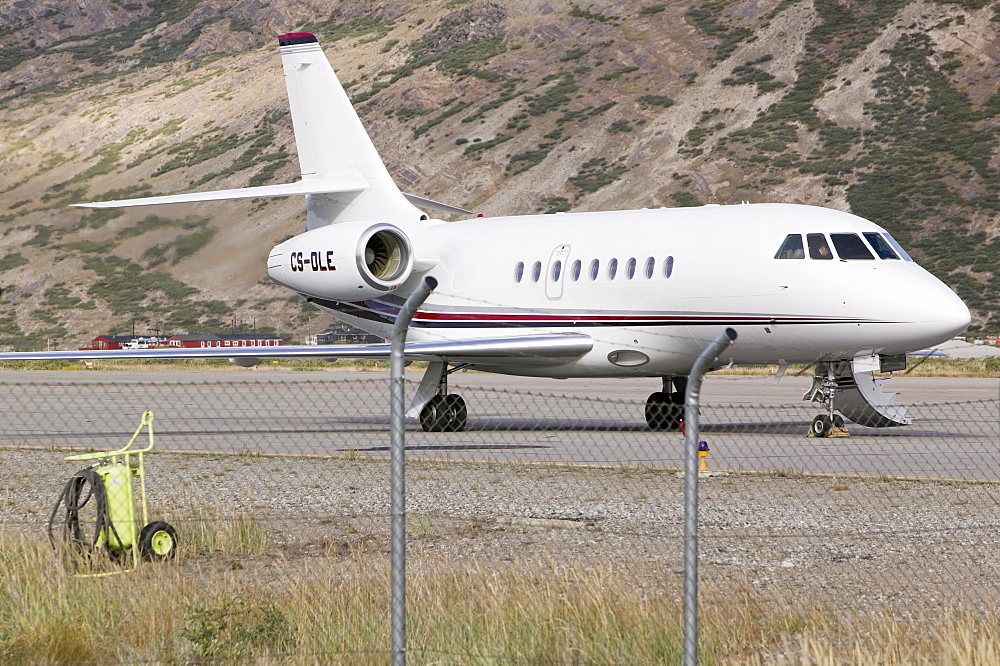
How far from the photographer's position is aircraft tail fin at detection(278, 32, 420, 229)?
24141 millimetres

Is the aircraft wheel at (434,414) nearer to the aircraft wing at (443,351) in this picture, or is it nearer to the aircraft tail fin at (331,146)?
the aircraft wing at (443,351)

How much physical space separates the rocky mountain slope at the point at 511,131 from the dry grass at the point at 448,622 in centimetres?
4329

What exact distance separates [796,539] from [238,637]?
5015 mm

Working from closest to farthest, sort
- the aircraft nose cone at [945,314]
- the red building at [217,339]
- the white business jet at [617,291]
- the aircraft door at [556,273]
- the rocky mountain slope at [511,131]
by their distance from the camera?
the aircraft nose cone at [945,314] < the white business jet at [617,291] < the aircraft door at [556,273] < the rocky mountain slope at [511,131] < the red building at [217,339]

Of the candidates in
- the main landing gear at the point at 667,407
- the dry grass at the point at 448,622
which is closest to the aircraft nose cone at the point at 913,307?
the main landing gear at the point at 667,407

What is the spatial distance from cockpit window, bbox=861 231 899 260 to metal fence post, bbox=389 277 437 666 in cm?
1272

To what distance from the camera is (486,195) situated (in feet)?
329

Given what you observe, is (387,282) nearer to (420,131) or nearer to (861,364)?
(861,364)

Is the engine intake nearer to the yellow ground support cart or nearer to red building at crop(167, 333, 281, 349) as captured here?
the yellow ground support cart

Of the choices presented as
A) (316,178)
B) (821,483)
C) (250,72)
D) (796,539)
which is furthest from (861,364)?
(250,72)

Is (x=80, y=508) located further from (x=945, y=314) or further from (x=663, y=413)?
(x=663, y=413)

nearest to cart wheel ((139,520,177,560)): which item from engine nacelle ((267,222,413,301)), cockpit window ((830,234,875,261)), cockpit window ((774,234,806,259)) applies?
cockpit window ((774,234,806,259))

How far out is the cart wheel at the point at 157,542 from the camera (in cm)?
892

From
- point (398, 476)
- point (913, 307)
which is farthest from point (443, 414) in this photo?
point (398, 476)
